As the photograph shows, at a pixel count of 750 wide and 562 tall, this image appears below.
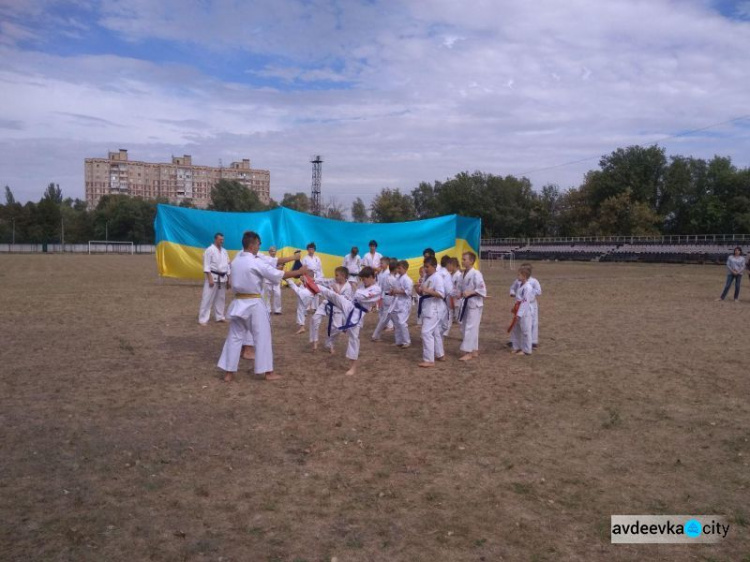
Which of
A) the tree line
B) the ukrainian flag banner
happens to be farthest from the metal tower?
the ukrainian flag banner

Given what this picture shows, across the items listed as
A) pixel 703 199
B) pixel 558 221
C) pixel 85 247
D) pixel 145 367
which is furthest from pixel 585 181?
pixel 145 367

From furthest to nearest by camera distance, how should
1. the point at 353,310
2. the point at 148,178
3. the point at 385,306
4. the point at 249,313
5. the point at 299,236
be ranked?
the point at 148,178 < the point at 299,236 < the point at 385,306 < the point at 353,310 < the point at 249,313

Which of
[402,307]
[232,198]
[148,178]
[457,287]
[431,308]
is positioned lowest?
[402,307]

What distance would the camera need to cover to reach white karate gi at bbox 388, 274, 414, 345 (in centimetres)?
1105

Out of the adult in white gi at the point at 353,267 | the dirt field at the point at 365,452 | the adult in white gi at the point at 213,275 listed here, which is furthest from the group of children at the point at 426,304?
the adult in white gi at the point at 353,267

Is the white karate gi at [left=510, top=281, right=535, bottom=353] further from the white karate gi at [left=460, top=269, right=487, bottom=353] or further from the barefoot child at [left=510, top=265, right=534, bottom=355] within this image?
the white karate gi at [left=460, top=269, right=487, bottom=353]

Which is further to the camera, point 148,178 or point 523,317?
point 148,178

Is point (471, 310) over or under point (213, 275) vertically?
under

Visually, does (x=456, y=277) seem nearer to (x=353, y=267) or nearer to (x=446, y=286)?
(x=446, y=286)

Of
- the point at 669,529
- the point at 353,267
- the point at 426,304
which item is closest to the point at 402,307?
the point at 426,304

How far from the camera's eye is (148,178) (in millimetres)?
129625

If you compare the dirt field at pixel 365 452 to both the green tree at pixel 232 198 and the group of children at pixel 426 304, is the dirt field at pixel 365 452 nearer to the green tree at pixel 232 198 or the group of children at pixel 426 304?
the group of children at pixel 426 304

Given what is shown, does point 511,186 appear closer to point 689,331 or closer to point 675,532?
point 689,331

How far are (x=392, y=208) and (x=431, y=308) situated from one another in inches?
2957
